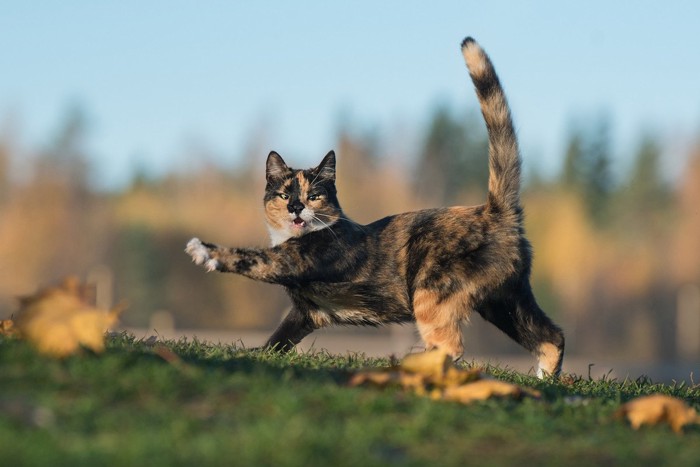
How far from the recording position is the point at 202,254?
26.8 feet

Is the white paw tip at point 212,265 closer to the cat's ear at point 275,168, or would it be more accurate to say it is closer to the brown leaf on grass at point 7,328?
the brown leaf on grass at point 7,328

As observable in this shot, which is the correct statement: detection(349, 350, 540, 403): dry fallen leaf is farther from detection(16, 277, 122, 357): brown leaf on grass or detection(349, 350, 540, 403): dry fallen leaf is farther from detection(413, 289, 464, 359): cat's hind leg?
detection(413, 289, 464, 359): cat's hind leg

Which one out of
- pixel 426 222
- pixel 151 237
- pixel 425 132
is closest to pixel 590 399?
pixel 426 222

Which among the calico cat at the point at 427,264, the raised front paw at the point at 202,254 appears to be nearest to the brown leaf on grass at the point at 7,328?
the raised front paw at the point at 202,254

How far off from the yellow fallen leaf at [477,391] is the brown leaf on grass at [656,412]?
2.22ft

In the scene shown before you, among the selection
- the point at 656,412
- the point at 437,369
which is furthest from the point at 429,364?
the point at 656,412

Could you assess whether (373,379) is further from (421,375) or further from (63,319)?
(63,319)

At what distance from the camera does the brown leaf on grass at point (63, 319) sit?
561cm

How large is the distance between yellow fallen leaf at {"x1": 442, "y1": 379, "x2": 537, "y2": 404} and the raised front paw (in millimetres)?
2814

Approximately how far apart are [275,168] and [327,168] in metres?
0.51

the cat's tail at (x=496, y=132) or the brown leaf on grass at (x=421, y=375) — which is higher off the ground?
the cat's tail at (x=496, y=132)

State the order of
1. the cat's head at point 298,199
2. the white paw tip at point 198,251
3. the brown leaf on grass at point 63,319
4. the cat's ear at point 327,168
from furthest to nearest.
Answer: the cat's ear at point 327,168 → the cat's head at point 298,199 → the white paw tip at point 198,251 → the brown leaf on grass at point 63,319

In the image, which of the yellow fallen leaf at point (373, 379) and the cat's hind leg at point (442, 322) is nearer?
the yellow fallen leaf at point (373, 379)

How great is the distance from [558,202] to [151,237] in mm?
27096
